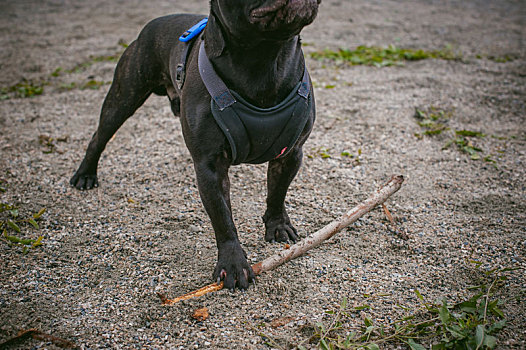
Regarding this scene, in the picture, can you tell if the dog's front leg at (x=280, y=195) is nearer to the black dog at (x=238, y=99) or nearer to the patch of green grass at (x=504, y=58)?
the black dog at (x=238, y=99)

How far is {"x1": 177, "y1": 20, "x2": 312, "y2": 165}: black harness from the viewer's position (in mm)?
2230

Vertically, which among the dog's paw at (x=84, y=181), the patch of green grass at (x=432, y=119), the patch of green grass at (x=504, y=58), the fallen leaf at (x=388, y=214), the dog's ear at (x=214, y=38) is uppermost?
the dog's ear at (x=214, y=38)

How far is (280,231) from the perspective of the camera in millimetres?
2924

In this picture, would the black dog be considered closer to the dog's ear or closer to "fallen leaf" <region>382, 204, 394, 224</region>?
the dog's ear

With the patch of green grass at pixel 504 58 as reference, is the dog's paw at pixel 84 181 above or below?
below

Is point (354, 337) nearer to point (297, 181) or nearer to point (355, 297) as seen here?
point (355, 297)

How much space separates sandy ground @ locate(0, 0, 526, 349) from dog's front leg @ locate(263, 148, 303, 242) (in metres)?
0.11

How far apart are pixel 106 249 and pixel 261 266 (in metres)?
1.05

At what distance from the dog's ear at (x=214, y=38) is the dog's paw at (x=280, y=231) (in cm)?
121

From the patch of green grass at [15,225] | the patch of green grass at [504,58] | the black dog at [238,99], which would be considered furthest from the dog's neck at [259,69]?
the patch of green grass at [504,58]

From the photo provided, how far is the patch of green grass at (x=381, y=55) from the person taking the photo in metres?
6.30

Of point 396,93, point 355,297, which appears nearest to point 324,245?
point 355,297

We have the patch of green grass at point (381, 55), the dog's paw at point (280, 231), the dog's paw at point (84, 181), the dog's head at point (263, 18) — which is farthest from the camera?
the patch of green grass at point (381, 55)

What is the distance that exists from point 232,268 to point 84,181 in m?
1.84
